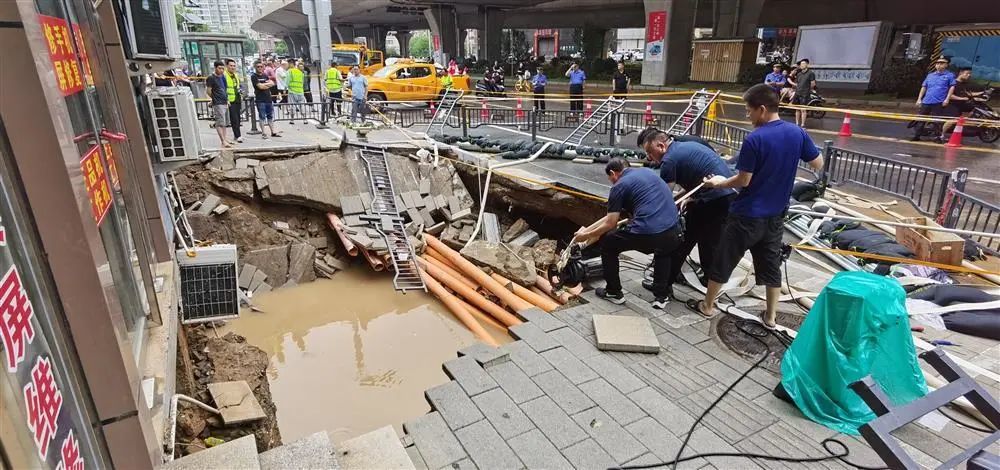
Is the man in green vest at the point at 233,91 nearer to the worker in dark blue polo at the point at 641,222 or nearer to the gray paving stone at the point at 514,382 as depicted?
the worker in dark blue polo at the point at 641,222

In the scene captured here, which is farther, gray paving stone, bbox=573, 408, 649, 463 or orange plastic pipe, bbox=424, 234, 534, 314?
orange plastic pipe, bbox=424, 234, 534, 314

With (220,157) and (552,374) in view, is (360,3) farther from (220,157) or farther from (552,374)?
(552,374)

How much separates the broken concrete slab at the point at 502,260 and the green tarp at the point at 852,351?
198 inches

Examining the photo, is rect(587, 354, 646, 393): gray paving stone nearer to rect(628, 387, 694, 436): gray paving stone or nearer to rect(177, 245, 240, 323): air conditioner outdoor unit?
rect(628, 387, 694, 436): gray paving stone

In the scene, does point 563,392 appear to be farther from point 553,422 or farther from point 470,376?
point 470,376

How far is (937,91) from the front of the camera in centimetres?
1177

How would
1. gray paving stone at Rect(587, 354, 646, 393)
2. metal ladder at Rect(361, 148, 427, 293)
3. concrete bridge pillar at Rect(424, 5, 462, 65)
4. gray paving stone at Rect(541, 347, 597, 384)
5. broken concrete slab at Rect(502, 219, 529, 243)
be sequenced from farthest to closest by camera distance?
concrete bridge pillar at Rect(424, 5, 462, 65) → broken concrete slab at Rect(502, 219, 529, 243) → metal ladder at Rect(361, 148, 427, 293) → gray paving stone at Rect(541, 347, 597, 384) → gray paving stone at Rect(587, 354, 646, 393)

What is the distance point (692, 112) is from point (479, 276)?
6075 millimetres

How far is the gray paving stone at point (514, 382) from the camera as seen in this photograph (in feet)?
12.5

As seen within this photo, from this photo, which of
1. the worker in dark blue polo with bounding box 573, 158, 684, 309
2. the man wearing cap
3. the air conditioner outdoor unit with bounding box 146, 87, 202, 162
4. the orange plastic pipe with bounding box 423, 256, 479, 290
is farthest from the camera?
the man wearing cap

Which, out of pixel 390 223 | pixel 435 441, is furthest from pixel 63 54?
pixel 390 223

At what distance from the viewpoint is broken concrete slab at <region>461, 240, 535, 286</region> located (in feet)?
27.4

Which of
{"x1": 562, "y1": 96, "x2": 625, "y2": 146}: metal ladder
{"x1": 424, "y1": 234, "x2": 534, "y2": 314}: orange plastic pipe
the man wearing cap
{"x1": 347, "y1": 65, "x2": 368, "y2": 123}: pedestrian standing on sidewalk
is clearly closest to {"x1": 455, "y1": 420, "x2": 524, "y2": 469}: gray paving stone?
{"x1": 424, "y1": 234, "x2": 534, "y2": 314}: orange plastic pipe

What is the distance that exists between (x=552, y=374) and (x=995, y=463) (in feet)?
8.16
